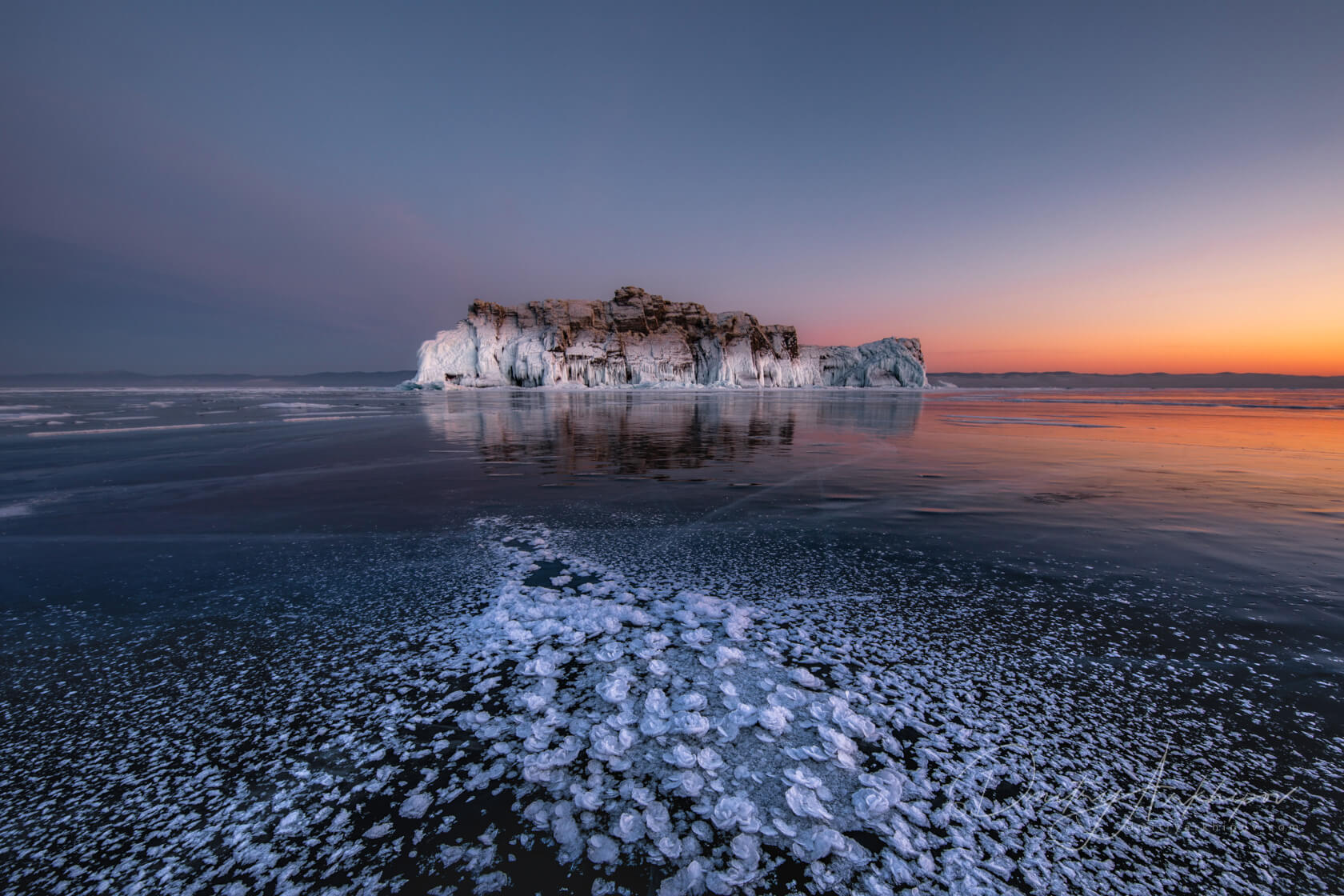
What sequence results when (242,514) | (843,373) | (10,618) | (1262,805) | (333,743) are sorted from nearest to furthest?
(1262,805) → (333,743) → (10,618) → (242,514) → (843,373)

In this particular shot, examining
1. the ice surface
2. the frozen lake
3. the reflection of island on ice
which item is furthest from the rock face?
the ice surface

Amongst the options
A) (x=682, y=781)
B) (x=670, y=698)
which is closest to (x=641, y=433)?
(x=670, y=698)

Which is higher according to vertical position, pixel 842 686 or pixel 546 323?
pixel 546 323

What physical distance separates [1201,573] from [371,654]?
5577 mm

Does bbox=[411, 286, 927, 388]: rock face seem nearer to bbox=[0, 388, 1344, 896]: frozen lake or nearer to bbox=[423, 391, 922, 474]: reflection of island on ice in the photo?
bbox=[423, 391, 922, 474]: reflection of island on ice

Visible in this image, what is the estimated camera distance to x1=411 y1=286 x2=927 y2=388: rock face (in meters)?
58.1

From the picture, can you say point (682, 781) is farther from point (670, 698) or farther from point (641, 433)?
point (641, 433)

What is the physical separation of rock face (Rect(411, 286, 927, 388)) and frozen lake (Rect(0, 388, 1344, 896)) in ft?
183

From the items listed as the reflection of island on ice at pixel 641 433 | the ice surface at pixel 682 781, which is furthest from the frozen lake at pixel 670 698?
the reflection of island on ice at pixel 641 433

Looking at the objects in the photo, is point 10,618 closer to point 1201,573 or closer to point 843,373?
point 1201,573

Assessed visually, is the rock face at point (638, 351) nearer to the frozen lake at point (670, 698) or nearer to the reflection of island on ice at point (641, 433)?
the reflection of island on ice at point (641, 433)

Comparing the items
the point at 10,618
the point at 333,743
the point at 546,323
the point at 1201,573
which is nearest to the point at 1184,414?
the point at 1201,573

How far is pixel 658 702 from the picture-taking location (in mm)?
2195

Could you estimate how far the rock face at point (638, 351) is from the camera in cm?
5812
